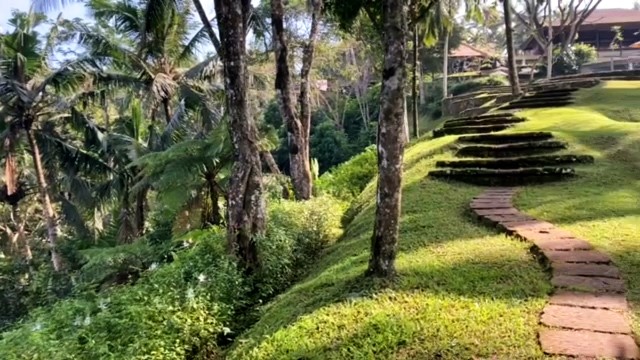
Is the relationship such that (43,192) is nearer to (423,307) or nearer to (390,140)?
(390,140)

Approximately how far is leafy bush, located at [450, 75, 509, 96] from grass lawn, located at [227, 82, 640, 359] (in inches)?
864

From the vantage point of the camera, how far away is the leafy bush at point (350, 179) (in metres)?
11.1

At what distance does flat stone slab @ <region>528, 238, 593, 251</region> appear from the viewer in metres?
4.29

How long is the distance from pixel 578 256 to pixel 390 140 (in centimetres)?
180

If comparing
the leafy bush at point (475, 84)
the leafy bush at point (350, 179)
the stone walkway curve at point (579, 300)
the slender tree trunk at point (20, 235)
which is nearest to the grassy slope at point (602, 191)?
the stone walkway curve at point (579, 300)

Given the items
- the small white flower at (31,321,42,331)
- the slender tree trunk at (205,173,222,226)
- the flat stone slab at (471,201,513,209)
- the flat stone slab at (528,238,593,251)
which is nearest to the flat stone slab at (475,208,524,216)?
the flat stone slab at (471,201,513,209)

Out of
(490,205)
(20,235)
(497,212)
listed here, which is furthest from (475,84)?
(497,212)

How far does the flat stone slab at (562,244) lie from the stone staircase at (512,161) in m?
2.82

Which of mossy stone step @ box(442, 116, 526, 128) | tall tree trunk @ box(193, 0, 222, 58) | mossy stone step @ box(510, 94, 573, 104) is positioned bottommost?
mossy stone step @ box(442, 116, 526, 128)

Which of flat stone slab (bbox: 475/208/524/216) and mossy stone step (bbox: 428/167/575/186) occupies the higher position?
mossy stone step (bbox: 428/167/575/186)

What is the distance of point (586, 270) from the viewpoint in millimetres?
3832

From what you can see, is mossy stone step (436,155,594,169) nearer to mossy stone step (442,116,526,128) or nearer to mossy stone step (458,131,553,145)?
mossy stone step (458,131,553,145)

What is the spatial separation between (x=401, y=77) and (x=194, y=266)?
9.24 feet

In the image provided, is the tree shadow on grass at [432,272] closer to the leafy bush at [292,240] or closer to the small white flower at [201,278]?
the leafy bush at [292,240]
